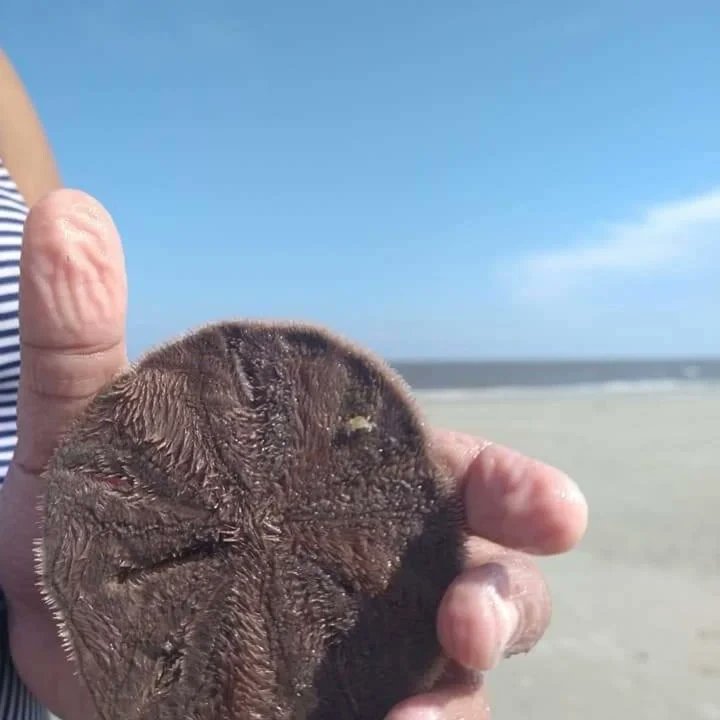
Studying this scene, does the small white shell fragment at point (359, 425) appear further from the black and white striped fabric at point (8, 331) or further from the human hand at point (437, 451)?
the black and white striped fabric at point (8, 331)

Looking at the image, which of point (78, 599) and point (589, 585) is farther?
point (589, 585)

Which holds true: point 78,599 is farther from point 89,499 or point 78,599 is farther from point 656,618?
point 656,618

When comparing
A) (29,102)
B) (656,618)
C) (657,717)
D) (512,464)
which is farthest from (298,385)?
(656,618)

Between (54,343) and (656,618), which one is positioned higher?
(54,343)

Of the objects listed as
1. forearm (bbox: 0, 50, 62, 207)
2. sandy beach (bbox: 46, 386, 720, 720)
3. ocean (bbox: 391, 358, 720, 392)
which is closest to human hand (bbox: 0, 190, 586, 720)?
forearm (bbox: 0, 50, 62, 207)

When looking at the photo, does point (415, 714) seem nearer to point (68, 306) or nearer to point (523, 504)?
point (523, 504)

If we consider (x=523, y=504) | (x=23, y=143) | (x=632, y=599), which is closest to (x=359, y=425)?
(x=523, y=504)
